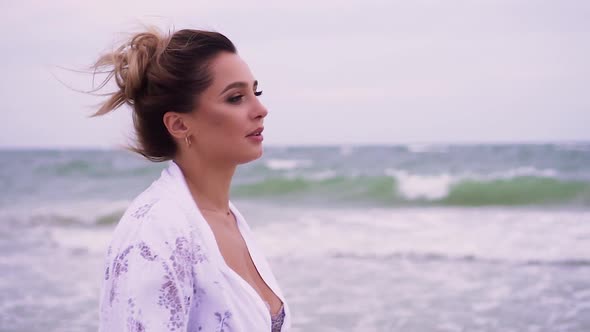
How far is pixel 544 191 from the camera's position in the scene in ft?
A: 52.5

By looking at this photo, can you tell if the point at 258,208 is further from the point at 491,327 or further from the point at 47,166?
the point at 47,166

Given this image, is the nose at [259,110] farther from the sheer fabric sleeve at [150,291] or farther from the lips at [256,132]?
the sheer fabric sleeve at [150,291]

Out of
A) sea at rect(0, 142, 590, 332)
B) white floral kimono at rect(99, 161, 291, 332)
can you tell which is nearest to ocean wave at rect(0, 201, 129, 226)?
sea at rect(0, 142, 590, 332)

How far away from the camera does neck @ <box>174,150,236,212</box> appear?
66.0 inches

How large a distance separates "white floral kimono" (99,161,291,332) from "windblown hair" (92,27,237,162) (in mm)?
209

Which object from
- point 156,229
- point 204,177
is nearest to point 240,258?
point 204,177

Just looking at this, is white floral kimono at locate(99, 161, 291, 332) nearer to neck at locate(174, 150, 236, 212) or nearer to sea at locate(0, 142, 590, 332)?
neck at locate(174, 150, 236, 212)

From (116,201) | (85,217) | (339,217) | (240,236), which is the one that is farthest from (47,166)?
(240,236)

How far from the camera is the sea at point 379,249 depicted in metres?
5.89

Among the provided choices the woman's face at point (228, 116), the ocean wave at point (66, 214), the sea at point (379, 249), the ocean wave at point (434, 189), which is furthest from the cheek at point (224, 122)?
the ocean wave at point (434, 189)

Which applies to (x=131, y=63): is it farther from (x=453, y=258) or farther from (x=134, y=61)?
(x=453, y=258)

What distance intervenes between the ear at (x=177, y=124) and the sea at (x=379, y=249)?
0.28 metres

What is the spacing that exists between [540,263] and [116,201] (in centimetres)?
1122

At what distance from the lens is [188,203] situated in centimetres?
153
